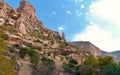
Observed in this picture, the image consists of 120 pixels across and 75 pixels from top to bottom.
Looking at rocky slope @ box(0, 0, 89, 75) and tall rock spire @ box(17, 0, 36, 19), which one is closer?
rocky slope @ box(0, 0, 89, 75)

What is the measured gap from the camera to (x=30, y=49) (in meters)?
85.2

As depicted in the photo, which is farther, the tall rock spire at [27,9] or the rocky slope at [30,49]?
the tall rock spire at [27,9]

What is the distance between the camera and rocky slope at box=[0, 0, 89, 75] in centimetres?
6613

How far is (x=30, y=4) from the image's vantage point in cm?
17662

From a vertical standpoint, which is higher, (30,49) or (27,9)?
(27,9)

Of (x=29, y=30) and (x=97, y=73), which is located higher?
(x=29, y=30)

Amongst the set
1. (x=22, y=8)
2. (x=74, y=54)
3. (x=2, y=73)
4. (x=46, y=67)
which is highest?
(x=22, y=8)

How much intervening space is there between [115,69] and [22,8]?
112m

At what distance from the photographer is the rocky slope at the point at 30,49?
66131 mm

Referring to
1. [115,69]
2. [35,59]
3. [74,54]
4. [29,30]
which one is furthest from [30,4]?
[115,69]

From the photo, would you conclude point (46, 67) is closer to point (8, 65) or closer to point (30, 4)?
point (8, 65)

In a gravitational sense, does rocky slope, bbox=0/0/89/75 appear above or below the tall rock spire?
below

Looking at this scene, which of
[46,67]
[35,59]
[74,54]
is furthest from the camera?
[74,54]

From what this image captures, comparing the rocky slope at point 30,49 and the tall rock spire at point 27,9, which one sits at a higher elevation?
the tall rock spire at point 27,9
